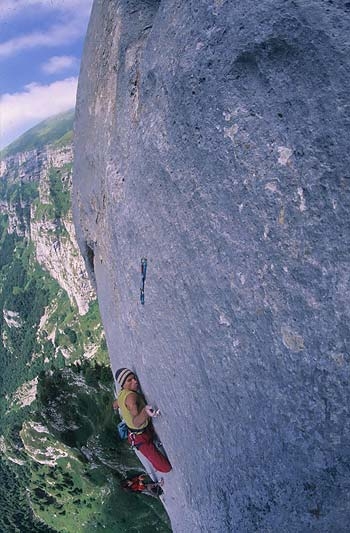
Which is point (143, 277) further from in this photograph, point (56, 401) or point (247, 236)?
point (56, 401)

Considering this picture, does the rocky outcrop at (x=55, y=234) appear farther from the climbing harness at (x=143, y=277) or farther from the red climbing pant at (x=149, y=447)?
the climbing harness at (x=143, y=277)

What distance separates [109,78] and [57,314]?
13269 cm

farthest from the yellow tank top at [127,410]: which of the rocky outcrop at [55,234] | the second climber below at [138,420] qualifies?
the rocky outcrop at [55,234]

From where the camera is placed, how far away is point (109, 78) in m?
7.02

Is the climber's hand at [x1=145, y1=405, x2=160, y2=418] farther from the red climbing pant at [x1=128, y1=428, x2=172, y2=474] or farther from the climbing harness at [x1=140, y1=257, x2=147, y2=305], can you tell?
the climbing harness at [x1=140, y1=257, x2=147, y2=305]

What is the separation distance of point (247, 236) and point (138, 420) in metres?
4.61

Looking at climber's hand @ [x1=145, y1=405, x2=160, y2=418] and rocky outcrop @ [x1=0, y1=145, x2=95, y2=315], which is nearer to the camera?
climber's hand @ [x1=145, y1=405, x2=160, y2=418]

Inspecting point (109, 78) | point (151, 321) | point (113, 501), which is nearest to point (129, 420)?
point (151, 321)

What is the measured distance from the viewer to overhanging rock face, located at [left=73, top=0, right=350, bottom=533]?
404cm

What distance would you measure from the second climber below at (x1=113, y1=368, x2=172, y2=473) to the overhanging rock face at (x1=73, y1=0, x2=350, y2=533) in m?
1.29

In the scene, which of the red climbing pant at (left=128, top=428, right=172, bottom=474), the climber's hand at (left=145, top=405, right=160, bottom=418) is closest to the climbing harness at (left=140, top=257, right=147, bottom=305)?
the climber's hand at (left=145, top=405, right=160, bottom=418)

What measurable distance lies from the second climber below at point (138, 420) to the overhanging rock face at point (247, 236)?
1.29 metres

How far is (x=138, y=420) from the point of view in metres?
7.70

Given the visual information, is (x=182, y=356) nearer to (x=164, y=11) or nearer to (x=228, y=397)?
(x=228, y=397)
